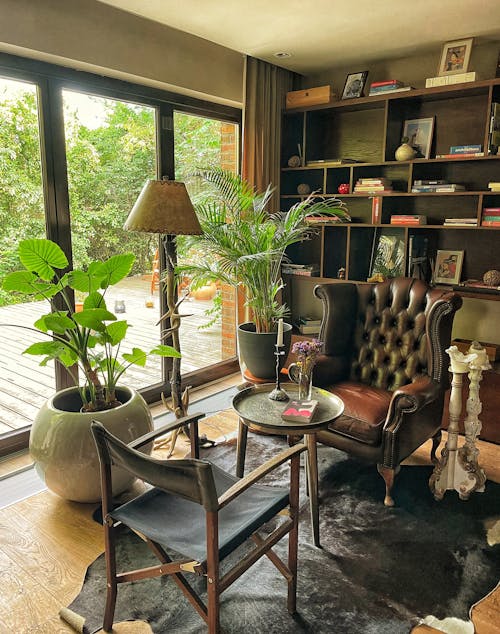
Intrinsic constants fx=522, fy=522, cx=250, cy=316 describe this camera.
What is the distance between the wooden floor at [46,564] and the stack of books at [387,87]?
2693mm

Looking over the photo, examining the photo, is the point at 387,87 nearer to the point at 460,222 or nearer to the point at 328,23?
the point at 328,23

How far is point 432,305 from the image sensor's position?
2.84 m

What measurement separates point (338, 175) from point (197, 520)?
11.0 feet

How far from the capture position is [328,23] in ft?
10.8

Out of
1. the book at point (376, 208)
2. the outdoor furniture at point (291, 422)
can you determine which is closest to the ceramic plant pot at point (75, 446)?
the outdoor furniture at point (291, 422)

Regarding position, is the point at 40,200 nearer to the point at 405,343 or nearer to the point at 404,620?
the point at 405,343

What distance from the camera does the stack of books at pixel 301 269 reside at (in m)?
4.38

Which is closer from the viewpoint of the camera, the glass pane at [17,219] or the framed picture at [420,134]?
the glass pane at [17,219]

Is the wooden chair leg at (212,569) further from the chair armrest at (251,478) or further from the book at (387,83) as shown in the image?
the book at (387,83)

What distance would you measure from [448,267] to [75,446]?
2.87 m

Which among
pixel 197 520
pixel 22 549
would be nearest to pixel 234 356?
pixel 22 549

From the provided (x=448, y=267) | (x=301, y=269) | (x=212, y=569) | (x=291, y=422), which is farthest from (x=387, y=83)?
(x=212, y=569)

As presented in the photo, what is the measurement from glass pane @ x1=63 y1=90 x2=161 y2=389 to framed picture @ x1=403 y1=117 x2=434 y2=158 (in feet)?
6.25

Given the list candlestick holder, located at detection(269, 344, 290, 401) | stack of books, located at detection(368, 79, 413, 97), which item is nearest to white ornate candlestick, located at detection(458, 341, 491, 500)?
candlestick holder, located at detection(269, 344, 290, 401)
